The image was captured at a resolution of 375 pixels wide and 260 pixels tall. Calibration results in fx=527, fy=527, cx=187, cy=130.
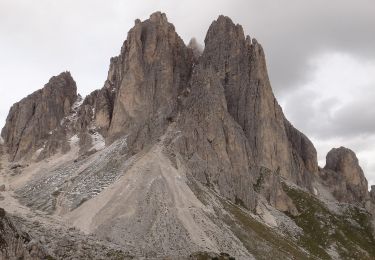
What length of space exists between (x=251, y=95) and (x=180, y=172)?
57.0 metres

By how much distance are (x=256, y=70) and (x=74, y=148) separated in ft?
228

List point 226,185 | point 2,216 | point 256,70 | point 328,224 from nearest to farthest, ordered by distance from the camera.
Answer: point 2,216 → point 226,185 → point 328,224 → point 256,70

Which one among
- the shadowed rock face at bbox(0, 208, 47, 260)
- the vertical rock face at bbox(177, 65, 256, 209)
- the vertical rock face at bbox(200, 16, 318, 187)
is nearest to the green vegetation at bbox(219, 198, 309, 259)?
the vertical rock face at bbox(177, 65, 256, 209)

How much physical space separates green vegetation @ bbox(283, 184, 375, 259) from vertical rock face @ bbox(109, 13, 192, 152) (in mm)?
50383

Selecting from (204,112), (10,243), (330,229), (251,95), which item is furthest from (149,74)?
(10,243)

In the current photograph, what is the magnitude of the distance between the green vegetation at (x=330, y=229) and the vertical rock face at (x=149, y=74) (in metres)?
50.4

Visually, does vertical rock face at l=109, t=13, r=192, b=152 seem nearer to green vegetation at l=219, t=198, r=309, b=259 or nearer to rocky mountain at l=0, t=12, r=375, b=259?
rocky mountain at l=0, t=12, r=375, b=259

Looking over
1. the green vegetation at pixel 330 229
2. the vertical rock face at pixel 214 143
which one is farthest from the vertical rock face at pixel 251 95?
the green vegetation at pixel 330 229

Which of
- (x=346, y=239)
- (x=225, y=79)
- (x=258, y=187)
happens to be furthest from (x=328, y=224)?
(x=225, y=79)

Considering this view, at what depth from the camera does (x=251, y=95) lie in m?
184

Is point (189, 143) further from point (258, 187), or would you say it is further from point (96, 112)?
point (96, 112)

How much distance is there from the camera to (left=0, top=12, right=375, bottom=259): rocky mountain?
114188 millimetres

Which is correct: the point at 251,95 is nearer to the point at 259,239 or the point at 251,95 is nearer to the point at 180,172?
the point at 180,172

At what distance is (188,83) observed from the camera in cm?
17912
